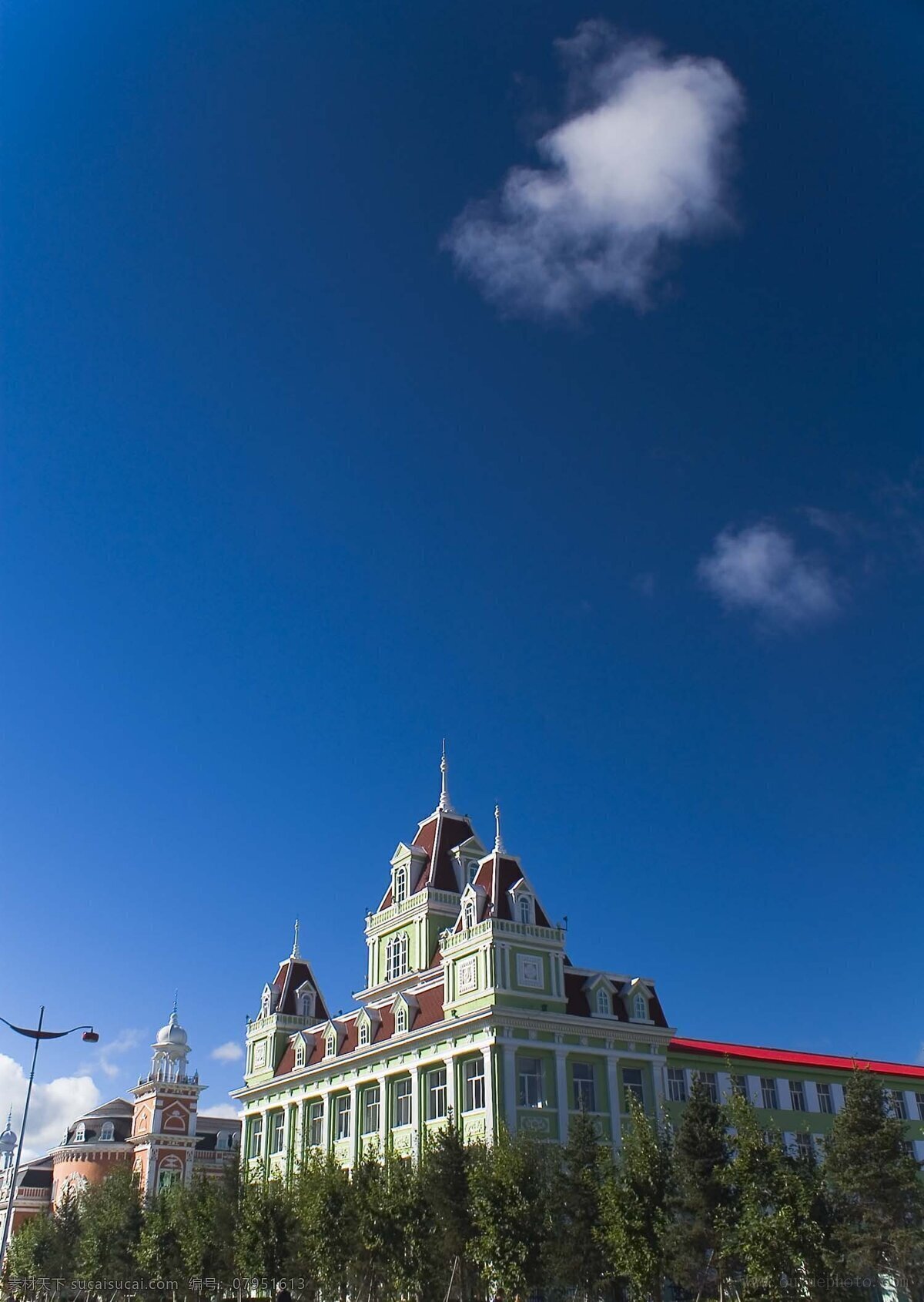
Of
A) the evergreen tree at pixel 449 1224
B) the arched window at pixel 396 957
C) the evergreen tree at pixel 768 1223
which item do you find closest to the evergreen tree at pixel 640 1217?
the evergreen tree at pixel 768 1223

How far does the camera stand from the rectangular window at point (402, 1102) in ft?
185

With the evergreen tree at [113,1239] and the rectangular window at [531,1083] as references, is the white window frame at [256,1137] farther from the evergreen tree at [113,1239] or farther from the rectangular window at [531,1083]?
the rectangular window at [531,1083]

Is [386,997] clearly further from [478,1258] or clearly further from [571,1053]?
[478,1258]

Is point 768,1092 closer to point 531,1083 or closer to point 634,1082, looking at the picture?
point 634,1082

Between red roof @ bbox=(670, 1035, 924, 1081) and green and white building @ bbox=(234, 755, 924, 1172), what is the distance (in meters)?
0.17

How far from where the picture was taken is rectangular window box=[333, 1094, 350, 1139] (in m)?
61.3

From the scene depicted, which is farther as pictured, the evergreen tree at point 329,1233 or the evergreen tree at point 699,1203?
the evergreen tree at point 329,1233

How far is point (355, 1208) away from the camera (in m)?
44.6

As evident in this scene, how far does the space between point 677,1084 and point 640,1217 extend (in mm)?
22270

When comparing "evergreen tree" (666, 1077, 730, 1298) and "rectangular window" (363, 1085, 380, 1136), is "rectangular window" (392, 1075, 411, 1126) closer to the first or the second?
"rectangular window" (363, 1085, 380, 1136)

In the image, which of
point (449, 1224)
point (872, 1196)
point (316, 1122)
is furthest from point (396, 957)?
point (872, 1196)

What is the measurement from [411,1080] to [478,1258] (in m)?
16.7

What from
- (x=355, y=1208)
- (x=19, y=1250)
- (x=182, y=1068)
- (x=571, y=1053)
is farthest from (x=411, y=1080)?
(x=182, y=1068)

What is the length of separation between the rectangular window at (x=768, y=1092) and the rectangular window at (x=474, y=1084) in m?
17.3
